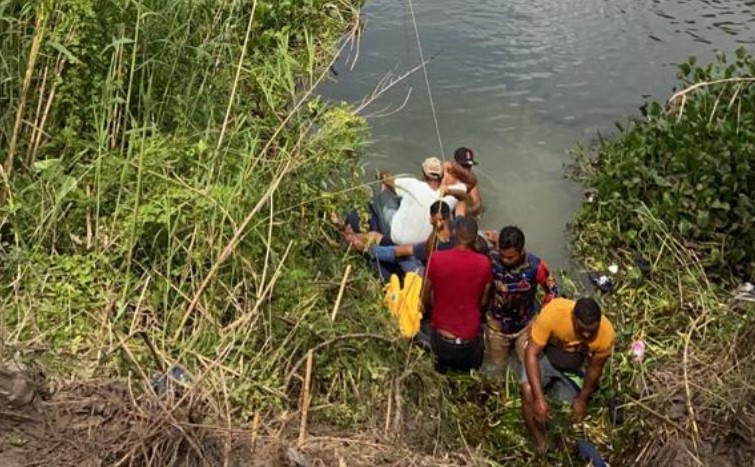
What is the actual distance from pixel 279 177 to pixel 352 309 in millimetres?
831

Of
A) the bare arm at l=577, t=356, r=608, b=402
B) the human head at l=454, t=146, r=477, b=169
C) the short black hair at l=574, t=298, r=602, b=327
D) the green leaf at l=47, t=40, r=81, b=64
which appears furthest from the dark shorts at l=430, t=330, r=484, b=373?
the green leaf at l=47, t=40, r=81, b=64

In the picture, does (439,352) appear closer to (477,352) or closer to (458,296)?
(477,352)

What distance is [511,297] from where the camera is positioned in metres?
5.38

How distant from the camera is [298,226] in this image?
17.3 feet

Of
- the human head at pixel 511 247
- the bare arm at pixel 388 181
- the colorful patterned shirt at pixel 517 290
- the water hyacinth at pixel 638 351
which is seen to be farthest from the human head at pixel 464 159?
the water hyacinth at pixel 638 351

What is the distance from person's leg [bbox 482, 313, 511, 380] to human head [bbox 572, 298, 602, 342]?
0.87m

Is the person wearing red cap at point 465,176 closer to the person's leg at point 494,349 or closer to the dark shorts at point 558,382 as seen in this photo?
the person's leg at point 494,349

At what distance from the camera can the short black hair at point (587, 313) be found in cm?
460

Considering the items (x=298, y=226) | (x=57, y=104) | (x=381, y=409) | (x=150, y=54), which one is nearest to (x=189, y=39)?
(x=150, y=54)

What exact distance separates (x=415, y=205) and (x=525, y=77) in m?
4.17

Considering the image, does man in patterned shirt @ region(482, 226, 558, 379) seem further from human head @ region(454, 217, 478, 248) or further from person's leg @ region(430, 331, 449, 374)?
person's leg @ region(430, 331, 449, 374)

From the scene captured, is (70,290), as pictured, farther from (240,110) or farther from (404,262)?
(404,262)

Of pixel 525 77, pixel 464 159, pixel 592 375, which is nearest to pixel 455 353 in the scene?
pixel 592 375

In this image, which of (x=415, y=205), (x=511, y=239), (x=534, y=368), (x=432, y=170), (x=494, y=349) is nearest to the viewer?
(x=534, y=368)
